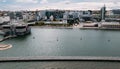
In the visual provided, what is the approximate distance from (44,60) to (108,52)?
13.7 ft

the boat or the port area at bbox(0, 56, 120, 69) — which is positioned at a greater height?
the boat

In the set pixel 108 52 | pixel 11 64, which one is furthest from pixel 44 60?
pixel 108 52

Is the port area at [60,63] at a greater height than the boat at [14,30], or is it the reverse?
the boat at [14,30]

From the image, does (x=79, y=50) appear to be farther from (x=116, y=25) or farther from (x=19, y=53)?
(x=116, y=25)

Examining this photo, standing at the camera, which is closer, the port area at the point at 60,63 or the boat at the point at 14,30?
the port area at the point at 60,63

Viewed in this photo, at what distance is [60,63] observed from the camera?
9469 mm

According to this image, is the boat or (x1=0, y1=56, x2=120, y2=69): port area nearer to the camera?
(x1=0, y1=56, x2=120, y2=69): port area

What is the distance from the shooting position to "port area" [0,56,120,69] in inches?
353

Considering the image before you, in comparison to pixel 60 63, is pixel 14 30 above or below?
above

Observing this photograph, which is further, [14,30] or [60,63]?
[14,30]

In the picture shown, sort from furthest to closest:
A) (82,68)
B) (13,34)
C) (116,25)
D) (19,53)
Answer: (116,25), (13,34), (19,53), (82,68)

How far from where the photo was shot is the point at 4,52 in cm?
1225

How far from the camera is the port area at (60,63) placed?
898cm

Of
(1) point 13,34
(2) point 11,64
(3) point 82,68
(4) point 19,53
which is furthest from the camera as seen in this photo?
(1) point 13,34
